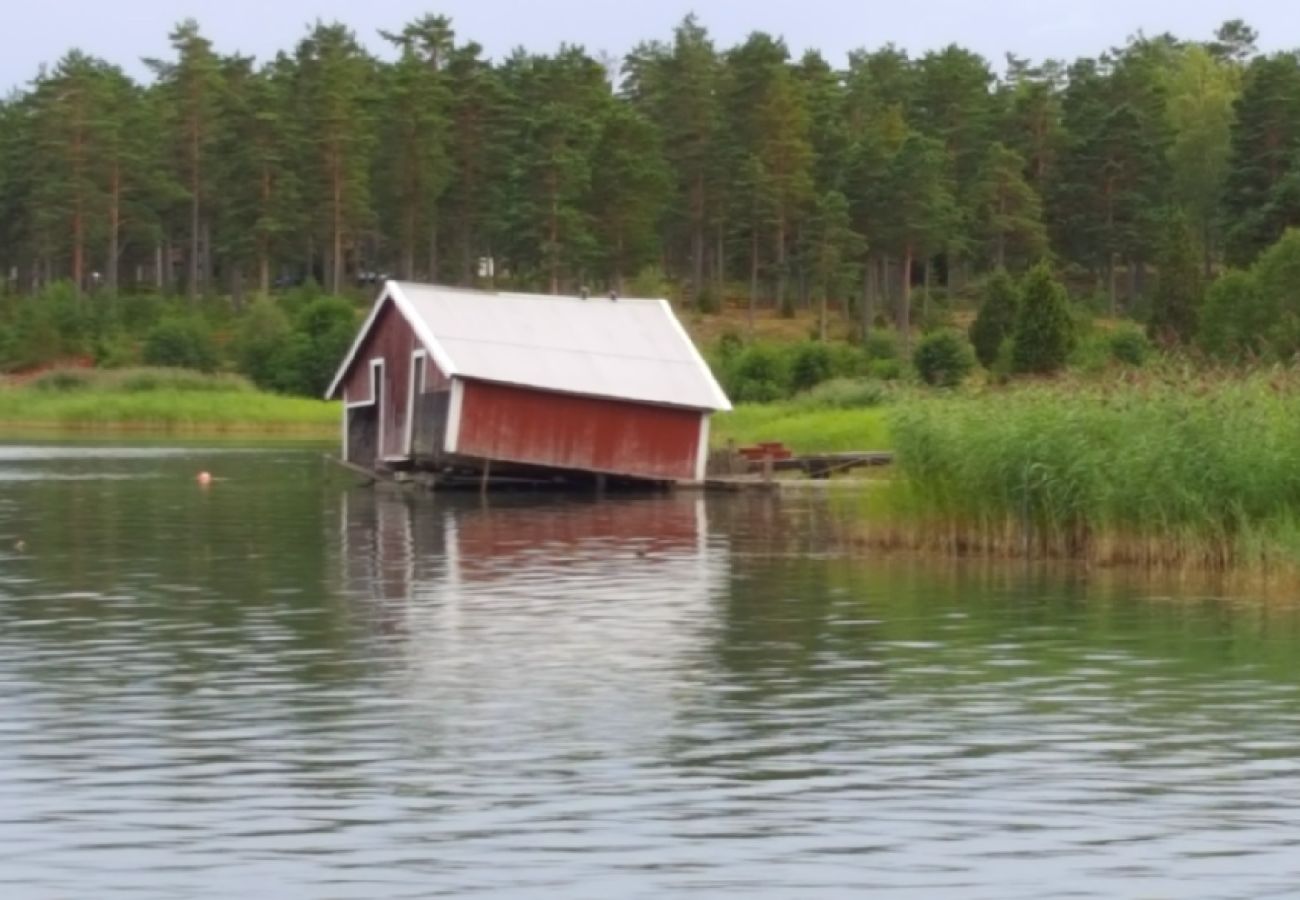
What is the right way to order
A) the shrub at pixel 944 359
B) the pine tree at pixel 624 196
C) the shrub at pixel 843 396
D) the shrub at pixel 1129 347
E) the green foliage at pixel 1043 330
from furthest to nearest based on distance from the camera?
1. the pine tree at pixel 624 196
2. the shrub at pixel 944 359
3. the shrub at pixel 1129 347
4. the shrub at pixel 843 396
5. the green foliage at pixel 1043 330

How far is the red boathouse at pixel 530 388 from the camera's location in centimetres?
5216

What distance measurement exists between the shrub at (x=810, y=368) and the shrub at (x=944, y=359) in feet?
12.4

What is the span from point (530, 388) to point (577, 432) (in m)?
1.57

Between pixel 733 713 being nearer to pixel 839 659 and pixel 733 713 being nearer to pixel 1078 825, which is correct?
pixel 839 659

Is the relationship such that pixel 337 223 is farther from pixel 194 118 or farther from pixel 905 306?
pixel 905 306

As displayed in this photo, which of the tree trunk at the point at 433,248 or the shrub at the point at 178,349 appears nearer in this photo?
the shrub at the point at 178,349

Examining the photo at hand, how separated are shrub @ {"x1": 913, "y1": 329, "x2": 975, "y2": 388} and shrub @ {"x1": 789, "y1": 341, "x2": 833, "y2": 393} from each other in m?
3.79

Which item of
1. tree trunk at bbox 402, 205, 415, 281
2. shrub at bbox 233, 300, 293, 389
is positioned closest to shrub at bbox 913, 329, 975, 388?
shrub at bbox 233, 300, 293, 389

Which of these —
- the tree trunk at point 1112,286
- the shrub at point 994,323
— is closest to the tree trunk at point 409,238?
the tree trunk at point 1112,286

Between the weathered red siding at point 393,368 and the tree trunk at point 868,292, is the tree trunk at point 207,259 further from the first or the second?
the weathered red siding at point 393,368

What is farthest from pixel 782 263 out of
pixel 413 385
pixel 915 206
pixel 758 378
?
pixel 413 385

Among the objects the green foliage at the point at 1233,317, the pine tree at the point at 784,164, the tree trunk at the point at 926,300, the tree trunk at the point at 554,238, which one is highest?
the pine tree at the point at 784,164

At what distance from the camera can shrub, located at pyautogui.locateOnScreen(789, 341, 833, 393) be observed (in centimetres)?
8250

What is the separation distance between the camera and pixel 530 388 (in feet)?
171
